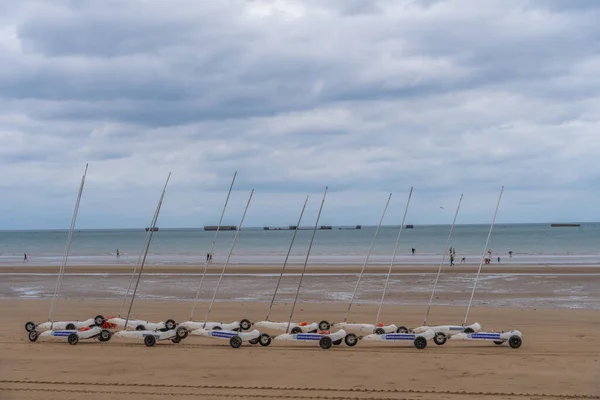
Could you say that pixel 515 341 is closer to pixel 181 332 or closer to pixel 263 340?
pixel 263 340

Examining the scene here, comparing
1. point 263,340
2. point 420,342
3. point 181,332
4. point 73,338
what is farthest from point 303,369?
point 73,338

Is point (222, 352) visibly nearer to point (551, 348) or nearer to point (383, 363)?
point (383, 363)

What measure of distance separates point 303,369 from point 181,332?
4834 mm

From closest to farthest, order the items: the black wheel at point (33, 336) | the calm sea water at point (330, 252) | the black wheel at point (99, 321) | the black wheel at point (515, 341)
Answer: the black wheel at point (515, 341) < the black wheel at point (33, 336) < the black wheel at point (99, 321) < the calm sea water at point (330, 252)

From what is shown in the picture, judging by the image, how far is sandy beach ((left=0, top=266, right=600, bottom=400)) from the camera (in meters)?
13.7

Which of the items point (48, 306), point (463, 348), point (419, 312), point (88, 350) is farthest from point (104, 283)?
point (463, 348)

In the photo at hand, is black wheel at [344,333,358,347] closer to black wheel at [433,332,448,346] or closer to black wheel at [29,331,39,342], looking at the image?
black wheel at [433,332,448,346]

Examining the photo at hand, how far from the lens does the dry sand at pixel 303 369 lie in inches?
537

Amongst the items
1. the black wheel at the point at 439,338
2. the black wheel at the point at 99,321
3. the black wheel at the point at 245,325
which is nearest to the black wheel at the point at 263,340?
the black wheel at the point at 245,325

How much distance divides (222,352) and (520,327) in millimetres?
10135

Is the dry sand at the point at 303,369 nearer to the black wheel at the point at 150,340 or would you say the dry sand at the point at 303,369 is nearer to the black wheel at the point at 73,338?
the black wheel at the point at 73,338

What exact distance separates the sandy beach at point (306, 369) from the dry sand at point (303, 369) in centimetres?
2

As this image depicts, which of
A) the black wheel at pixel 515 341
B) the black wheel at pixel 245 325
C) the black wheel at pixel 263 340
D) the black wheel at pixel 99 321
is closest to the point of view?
the black wheel at pixel 515 341

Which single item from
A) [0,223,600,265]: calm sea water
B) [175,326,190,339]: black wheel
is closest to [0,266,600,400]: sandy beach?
[175,326,190,339]: black wheel
